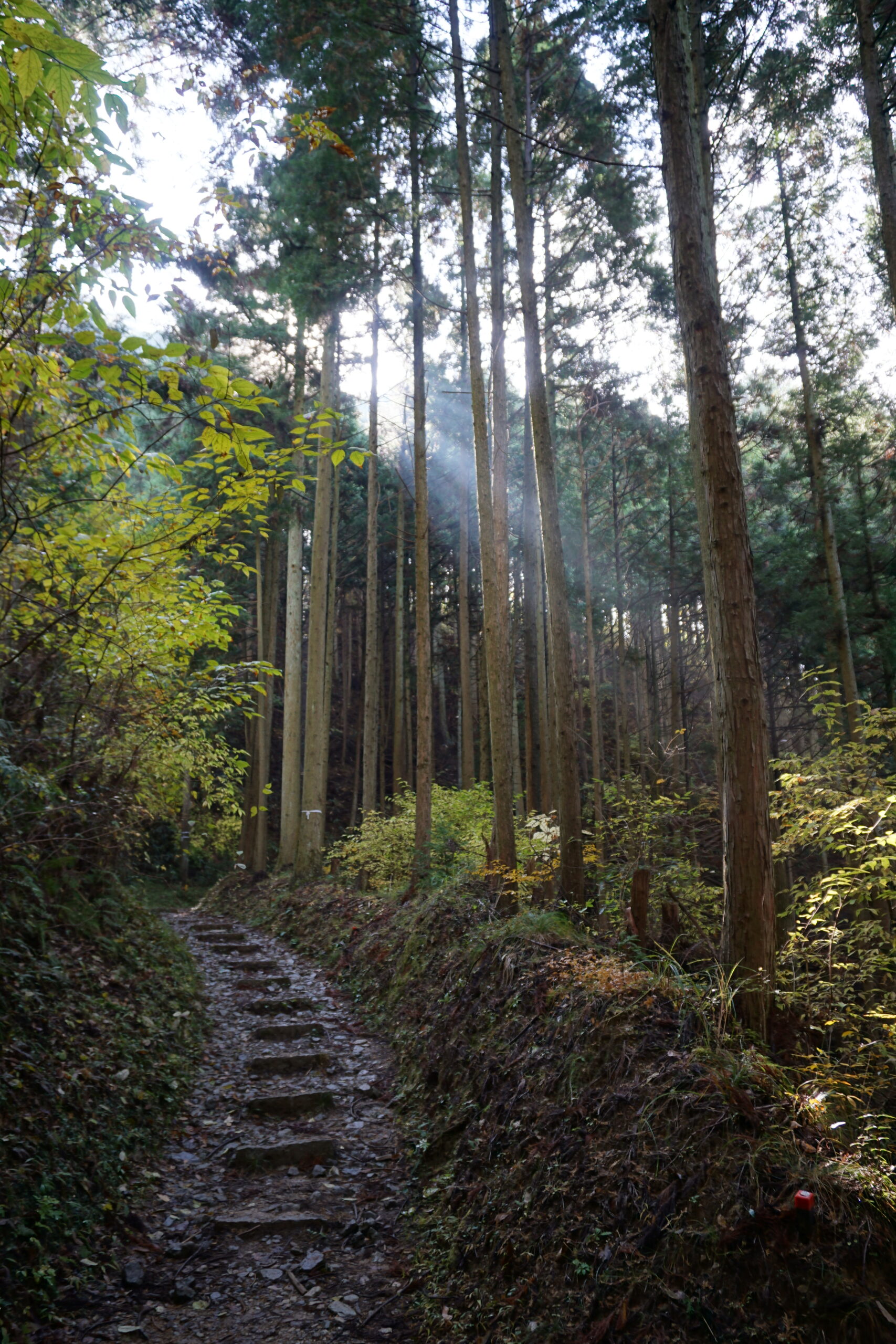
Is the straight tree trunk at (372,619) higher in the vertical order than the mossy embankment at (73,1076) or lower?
higher

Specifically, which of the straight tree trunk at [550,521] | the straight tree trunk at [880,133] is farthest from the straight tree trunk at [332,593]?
the straight tree trunk at [880,133]

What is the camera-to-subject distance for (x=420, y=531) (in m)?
11.3

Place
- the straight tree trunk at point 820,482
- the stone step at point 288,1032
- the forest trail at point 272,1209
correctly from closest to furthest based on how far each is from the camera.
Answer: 1. the forest trail at point 272,1209
2. the stone step at point 288,1032
3. the straight tree trunk at point 820,482

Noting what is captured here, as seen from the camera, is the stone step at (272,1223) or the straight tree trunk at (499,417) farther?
the straight tree trunk at (499,417)

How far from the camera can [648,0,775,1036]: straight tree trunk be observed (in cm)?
385

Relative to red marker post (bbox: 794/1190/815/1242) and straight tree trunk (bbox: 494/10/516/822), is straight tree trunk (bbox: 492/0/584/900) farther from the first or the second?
red marker post (bbox: 794/1190/815/1242)

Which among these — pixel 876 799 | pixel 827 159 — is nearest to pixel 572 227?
pixel 827 159

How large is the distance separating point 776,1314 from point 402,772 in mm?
23909

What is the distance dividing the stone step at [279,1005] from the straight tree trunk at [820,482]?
9725 mm

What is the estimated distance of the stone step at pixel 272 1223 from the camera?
3896 millimetres

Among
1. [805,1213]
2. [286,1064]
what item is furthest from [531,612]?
[805,1213]

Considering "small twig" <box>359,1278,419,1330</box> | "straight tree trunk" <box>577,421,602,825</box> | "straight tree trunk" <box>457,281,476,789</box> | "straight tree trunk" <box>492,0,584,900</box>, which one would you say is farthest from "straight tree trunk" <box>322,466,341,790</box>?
"small twig" <box>359,1278,419,1330</box>

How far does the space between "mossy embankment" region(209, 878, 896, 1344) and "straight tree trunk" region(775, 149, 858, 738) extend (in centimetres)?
1004

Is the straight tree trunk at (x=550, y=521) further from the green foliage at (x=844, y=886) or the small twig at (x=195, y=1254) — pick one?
the small twig at (x=195, y=1254)
